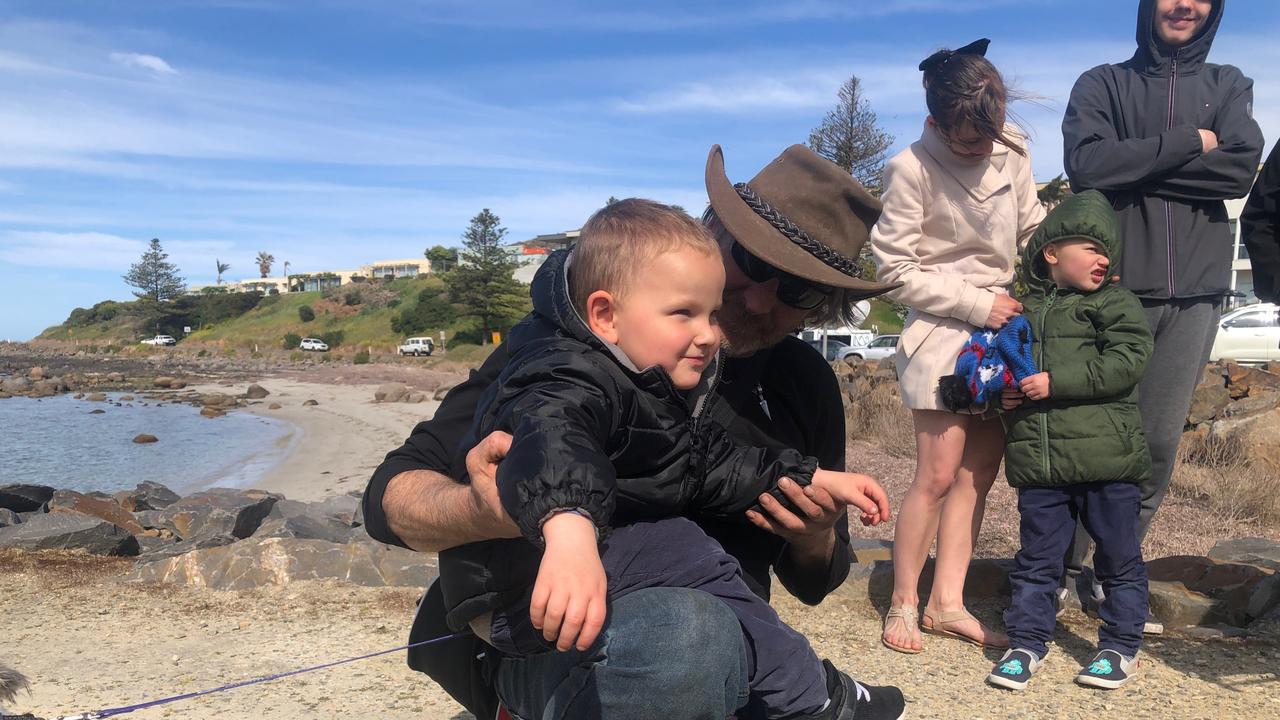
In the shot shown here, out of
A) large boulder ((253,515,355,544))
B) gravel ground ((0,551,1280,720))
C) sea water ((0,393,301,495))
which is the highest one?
gravel ground ((0,551,1280,720))

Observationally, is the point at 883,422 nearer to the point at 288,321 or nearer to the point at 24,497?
the point at 24,497

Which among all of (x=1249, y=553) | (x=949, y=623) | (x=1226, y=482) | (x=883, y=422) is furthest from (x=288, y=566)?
(x=883, y=422)

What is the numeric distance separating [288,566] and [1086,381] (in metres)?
3.91

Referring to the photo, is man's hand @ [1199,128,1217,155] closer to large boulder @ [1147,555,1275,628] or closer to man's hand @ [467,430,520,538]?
large boulder @ [1147,555,1275,628]

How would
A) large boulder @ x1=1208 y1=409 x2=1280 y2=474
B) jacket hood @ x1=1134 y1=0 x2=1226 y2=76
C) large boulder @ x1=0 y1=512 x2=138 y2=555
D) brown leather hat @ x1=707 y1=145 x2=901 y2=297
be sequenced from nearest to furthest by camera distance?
brown leather hat @ x1=707 y1=145 x2=901 y2=297
jacket hood @ x1=1134 y1=0 x2=1226 y2=76
large boulder @ x1=0 y1=512 x2=138 y2=555
large boulder @ x1=1208 y1=409 x2=1280 y2=474

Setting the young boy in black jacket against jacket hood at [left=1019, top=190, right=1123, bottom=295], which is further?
jacket hood at [left=1019, top=190, right=1123, bottom=295]

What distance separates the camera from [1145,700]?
325 cm

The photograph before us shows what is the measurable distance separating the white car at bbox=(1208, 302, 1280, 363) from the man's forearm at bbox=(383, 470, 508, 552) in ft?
66.0

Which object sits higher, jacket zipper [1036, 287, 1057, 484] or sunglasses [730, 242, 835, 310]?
sunglasses [730, 242, 835, 310]

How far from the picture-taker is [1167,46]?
3.77 metres

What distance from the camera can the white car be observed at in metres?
18.5

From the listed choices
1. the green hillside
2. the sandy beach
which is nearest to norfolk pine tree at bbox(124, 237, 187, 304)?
the green hillside

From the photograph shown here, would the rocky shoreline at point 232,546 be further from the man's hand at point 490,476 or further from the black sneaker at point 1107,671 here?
the man's hand at point 490,476

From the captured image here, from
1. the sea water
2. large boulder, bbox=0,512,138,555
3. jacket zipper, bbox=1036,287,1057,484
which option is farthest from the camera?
the sea water
